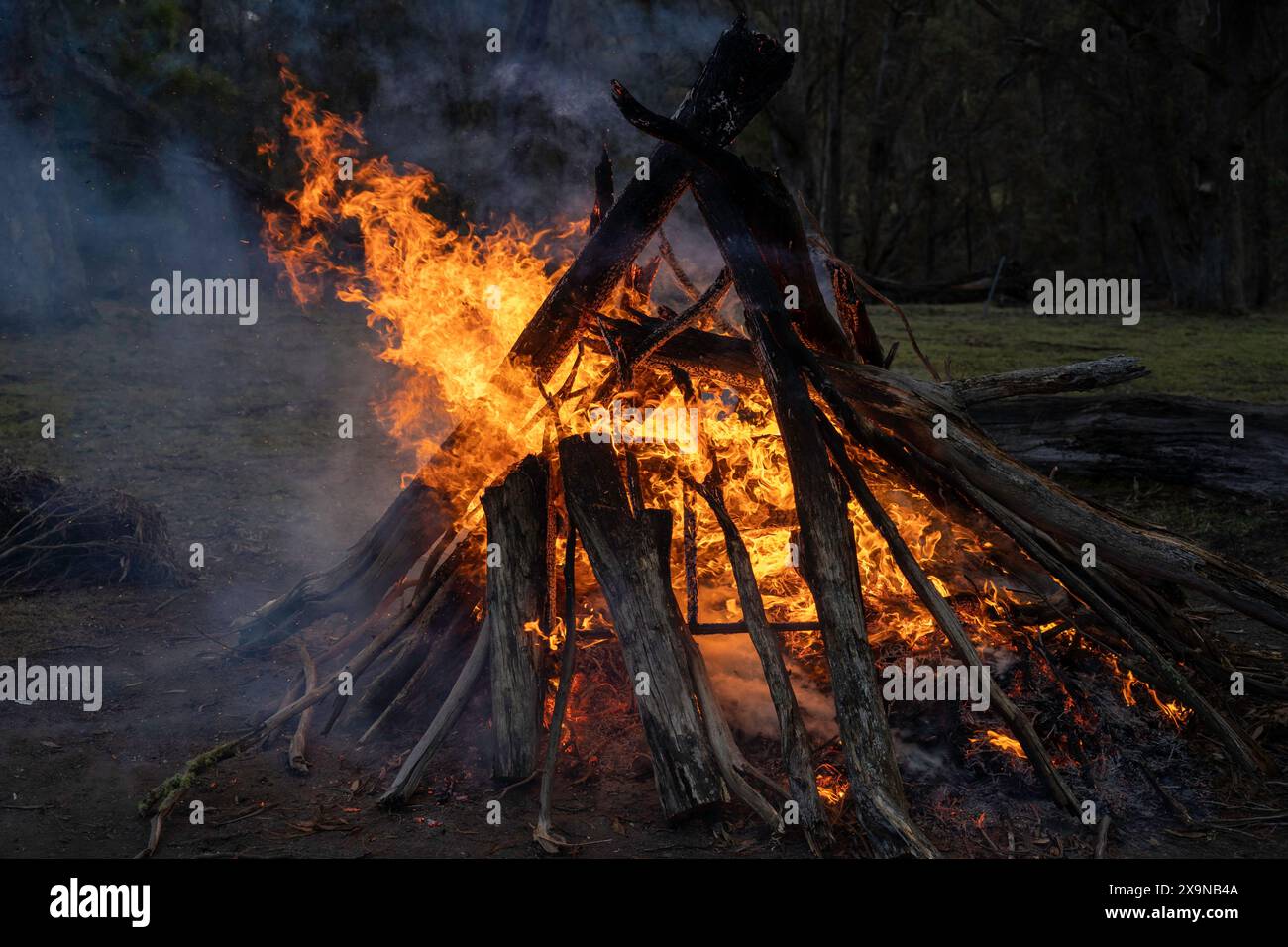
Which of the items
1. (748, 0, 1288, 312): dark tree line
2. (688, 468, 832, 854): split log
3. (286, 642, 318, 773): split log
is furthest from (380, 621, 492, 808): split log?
(748, 0, 1288, 312): dark tree line

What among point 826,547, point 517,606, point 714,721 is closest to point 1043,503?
point 826,547

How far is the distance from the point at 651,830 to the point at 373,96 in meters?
14.8

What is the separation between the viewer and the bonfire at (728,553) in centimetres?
478

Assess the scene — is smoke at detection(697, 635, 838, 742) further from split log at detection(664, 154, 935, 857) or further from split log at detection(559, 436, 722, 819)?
split log at detection(664, 154, 935, 857)

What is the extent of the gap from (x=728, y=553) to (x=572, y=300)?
159 cm

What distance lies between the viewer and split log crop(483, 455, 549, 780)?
4.97 meters

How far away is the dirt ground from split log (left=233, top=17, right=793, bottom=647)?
415mm

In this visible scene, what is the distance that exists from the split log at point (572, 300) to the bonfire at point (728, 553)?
2cm

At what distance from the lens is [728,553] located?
17.6 feet

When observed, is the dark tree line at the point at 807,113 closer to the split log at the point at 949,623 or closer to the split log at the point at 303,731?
the split log at the point at 303,731

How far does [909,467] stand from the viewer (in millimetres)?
5469

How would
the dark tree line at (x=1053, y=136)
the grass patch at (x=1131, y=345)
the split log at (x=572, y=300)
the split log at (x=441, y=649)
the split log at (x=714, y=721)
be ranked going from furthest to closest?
the dark tree line at (x=1053, y=136) < the grass patch at (x=1131, y=345) < the split log at (x=441, y=649) < the split log at (x=572, y=300) < the split log at (x=714, y=721)

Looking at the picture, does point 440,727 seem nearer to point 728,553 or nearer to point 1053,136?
point 728,553

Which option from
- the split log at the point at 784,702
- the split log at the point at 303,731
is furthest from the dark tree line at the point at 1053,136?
the split log at the point at 303,731
